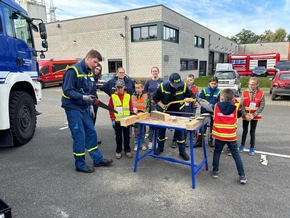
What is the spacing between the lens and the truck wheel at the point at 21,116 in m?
4.78

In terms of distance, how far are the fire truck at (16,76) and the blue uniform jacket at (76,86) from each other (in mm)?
1609

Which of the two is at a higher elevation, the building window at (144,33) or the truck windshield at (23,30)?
the building window at (144,33)

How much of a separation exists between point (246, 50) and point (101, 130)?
6113 centimetres

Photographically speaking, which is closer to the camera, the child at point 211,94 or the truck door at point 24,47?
the child at point 211,94

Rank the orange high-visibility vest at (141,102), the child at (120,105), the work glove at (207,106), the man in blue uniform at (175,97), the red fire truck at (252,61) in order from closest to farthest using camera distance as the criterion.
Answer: the man in blue uniform at (175,97)
the child at (120,105)
the work glove at (207,106)
the orange high-visibility vest at (141,102)
the red fire truck at (252,61)

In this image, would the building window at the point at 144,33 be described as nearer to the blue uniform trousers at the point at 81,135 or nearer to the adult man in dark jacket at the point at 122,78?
the adult man in dark jacket at the point at 122,78

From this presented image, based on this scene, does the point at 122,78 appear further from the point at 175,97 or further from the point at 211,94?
the point at 211,94

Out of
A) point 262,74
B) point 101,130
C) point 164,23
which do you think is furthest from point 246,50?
point 101,130

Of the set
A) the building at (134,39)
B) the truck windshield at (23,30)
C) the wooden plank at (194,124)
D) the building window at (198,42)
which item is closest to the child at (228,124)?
the wooden plank at (194,124)

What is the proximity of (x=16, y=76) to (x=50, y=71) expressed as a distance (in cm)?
1583

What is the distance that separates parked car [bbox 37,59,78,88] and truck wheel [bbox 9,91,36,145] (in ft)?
47.6

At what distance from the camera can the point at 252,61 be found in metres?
30.4

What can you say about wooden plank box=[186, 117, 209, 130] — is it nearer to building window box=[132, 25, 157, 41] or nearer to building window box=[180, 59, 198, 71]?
building window box=[132, 25, 157, 41]

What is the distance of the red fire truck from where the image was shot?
30.0 metres
